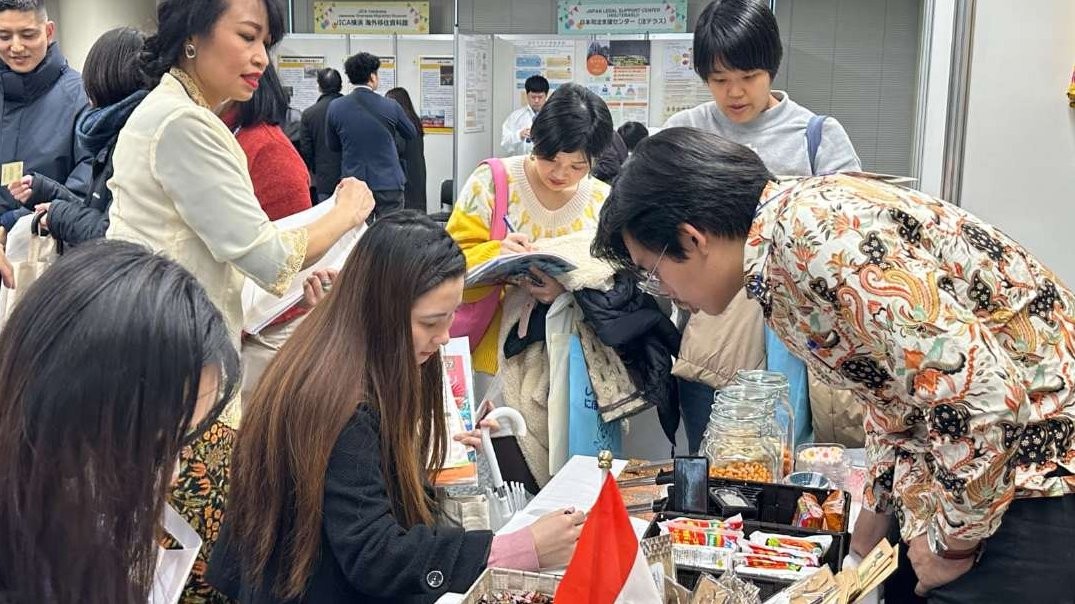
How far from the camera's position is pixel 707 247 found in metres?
1.44

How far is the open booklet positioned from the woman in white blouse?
0.59 metres

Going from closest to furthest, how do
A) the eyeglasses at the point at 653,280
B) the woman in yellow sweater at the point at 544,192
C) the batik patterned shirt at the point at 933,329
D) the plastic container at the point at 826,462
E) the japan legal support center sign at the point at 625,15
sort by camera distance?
1. the batik patterned shirt at the point at 933,329
2. the eyeglasses at the point at 653,280
3. the plastic container at the point at 826,462
4. the woman in yellow sweater at the point at 544,192
5. the japan legal support center sign at the point at 625,15

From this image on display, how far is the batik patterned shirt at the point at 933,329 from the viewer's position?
1.20m

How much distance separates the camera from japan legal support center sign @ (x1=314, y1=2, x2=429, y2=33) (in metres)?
7.79

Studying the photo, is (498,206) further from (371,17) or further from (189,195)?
(371,17)

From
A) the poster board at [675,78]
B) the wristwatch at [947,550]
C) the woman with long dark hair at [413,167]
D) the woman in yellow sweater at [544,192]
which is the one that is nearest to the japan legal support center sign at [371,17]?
the woman with long dark hair at [413,167]

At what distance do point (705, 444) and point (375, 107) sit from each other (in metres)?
4.20

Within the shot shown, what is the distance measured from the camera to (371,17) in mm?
7844

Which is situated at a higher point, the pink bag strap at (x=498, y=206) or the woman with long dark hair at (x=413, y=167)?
the pink bag strap at (x=498, y=206)

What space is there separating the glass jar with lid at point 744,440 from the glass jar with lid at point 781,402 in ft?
0.12

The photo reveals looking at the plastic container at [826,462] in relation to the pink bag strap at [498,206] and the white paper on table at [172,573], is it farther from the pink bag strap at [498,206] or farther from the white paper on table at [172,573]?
the white paper on table at [172,573]

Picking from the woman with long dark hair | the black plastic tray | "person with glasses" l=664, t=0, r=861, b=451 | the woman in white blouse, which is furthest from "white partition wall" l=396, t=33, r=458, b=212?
the black plastic tray

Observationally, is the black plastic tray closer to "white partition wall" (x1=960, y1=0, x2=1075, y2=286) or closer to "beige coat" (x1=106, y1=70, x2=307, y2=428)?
"beige coat" (x1=106, y1=70, x2=307, y2=428)

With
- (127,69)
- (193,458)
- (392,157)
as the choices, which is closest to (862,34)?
(392,157)
